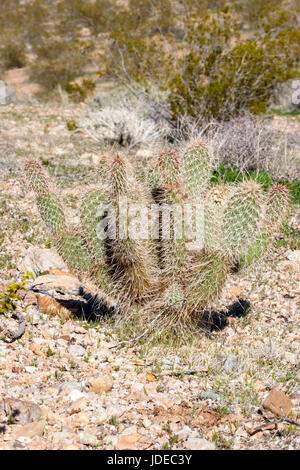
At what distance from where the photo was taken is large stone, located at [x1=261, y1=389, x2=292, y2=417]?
277 cm

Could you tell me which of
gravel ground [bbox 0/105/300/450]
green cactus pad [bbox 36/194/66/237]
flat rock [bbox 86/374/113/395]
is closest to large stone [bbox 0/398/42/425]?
gravel ground [bbox 0/105/300/450]

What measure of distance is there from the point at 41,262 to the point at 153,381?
1.99 meters

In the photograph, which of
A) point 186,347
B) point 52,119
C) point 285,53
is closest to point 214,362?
point 186,347

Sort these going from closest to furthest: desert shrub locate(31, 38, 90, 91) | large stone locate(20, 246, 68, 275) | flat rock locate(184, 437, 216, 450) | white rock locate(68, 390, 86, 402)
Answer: flat rock locate(184, 437, 216, 450)
white rock locate(68, 390, 86, 402)
large stone locate(20, 246, 68, 275)
desert shrub locate(31, 38, 90, 91)

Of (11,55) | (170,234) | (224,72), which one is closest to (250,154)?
(224,72)

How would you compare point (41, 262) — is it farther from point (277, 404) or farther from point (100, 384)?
point (277, 404)

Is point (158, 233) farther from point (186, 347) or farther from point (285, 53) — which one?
point (285, 53)

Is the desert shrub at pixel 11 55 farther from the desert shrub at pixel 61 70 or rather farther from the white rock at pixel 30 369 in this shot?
the white rock at pixel 30 369

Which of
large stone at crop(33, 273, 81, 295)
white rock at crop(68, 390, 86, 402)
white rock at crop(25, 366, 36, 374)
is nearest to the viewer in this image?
white rock at crop(68, 390, 86, 402)

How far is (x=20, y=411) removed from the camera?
267 centimetres

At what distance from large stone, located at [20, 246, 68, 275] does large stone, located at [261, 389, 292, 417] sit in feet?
8.22

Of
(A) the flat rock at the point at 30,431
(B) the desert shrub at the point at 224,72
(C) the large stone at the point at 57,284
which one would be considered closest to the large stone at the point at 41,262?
(C) the large stone at the point at 57,284

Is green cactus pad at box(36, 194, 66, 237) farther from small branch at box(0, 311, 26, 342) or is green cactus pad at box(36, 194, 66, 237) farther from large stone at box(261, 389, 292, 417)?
large stone at box(261, 389, 292, 417)
